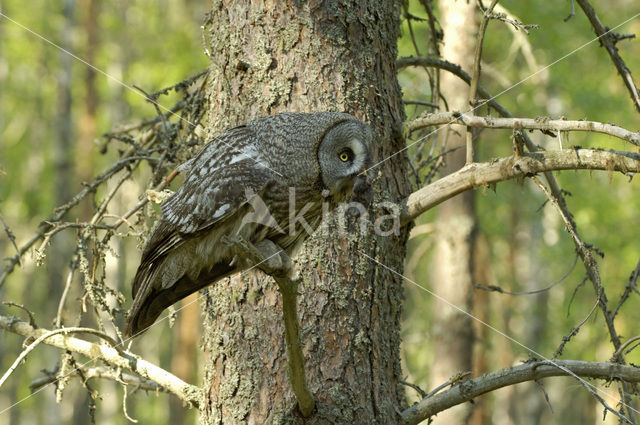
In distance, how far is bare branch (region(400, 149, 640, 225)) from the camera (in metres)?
2.80

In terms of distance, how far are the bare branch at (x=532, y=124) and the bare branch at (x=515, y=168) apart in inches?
4.4

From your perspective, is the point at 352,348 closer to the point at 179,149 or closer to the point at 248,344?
the point at 248,344

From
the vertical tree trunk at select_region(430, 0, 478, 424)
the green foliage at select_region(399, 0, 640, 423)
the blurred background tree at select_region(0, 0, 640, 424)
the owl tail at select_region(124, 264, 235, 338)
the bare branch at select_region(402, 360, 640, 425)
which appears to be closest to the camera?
the bare branch at select_region(402, 360, 640, 425)

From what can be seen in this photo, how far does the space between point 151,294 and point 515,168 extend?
2099 millimetres

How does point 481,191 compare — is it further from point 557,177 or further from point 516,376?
point 557,177

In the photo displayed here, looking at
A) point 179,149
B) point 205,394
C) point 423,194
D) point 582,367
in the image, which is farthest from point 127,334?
point 582,367

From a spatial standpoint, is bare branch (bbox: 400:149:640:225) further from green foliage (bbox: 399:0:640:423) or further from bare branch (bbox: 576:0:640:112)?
green foliage (bbox: 399:0:640:423)

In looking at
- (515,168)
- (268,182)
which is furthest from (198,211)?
(515,168)

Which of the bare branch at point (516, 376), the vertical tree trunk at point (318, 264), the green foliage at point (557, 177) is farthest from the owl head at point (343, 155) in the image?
the green foliage at point (557, 177)

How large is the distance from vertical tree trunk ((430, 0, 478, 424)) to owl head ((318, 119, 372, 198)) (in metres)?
5.70

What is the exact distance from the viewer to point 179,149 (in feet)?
14.0

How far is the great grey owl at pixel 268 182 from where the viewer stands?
130 inches

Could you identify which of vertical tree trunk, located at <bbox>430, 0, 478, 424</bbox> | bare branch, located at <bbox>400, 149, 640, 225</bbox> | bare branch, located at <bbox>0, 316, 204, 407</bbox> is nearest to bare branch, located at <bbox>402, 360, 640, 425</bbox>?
bare branch, located at <bbox>400, 149, 640, 225</bbox>

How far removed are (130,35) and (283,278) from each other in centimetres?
2138
